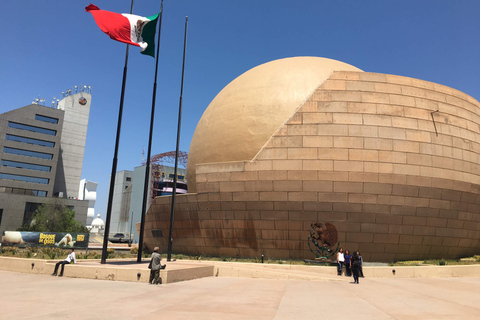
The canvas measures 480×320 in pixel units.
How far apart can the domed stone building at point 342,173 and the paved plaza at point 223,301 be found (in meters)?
6.20

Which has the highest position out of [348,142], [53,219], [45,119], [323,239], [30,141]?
[45,119]

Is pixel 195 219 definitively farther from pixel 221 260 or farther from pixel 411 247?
pixel 411 247

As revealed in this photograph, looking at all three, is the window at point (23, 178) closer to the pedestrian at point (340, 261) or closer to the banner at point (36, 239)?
the banner at point (36, 239)

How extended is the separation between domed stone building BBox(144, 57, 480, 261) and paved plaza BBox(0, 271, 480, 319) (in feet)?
20.3

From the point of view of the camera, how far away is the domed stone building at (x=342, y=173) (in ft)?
58.9

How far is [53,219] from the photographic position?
57.1 m

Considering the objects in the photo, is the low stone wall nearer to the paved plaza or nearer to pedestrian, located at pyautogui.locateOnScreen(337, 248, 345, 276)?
the paved plaza

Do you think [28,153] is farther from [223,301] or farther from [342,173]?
[223,301]

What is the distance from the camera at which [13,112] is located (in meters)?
63.0

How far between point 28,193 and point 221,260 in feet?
189

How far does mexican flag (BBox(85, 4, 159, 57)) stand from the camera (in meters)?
15.6

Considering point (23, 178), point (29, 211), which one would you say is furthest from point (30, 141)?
point (29, 211)

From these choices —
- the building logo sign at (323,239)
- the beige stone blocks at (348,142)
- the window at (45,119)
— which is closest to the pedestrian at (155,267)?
the building logo sign at (323,239)

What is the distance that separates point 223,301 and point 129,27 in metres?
13.3
